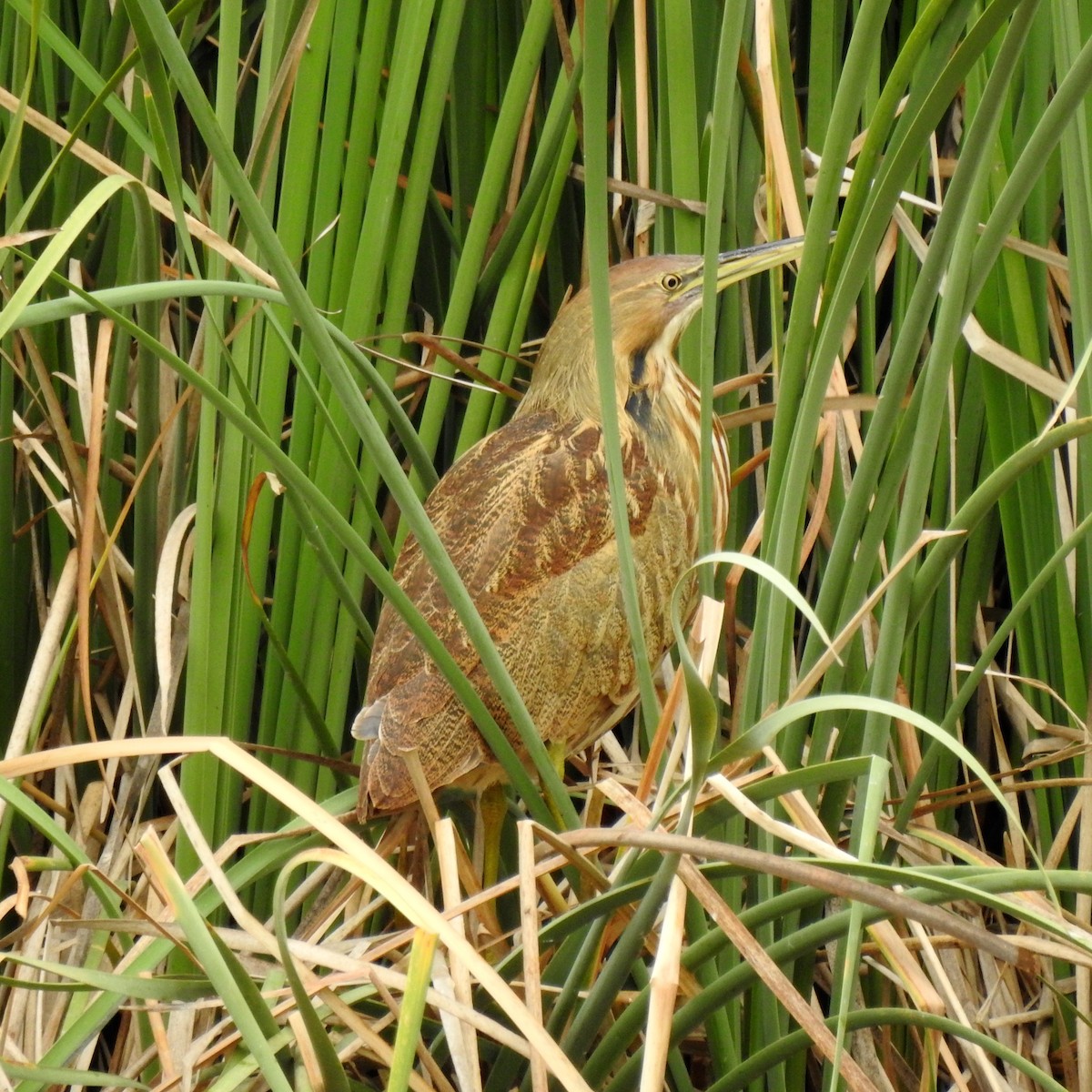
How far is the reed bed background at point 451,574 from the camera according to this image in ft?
2.24

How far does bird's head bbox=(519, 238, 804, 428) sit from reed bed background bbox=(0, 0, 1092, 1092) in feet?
0.18

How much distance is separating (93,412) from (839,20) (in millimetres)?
684

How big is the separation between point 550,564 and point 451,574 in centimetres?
50

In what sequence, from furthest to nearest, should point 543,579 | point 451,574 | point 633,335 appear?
point 633,335 < point 543,579 < point 451,574

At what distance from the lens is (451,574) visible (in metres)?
0.74

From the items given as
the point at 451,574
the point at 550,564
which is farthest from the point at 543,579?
the point at 451,574

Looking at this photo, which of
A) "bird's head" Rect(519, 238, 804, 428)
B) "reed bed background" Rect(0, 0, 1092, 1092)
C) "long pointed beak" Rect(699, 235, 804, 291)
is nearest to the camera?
"reed bed background" Rect(0, 0, 1092, 1092)

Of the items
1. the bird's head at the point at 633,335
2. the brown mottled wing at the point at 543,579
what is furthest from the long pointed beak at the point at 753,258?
the brown mottled wing at the point at 543,579

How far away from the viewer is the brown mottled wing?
1.21 meters

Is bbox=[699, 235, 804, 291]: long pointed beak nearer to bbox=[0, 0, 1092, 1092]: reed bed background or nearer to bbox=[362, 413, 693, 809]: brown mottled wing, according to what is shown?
bbox=[0, 0, 1092, 1092]: reed bed background

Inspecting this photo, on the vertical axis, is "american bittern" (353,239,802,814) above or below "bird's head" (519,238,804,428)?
below

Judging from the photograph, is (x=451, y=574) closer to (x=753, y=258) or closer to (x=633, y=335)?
(x=753, y=258)

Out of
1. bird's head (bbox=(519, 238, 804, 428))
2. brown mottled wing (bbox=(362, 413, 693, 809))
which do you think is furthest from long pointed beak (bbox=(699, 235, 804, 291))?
brown mottled wing (bbox=(362, 413, 693, 809))

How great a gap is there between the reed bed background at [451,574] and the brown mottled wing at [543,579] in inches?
2.0
